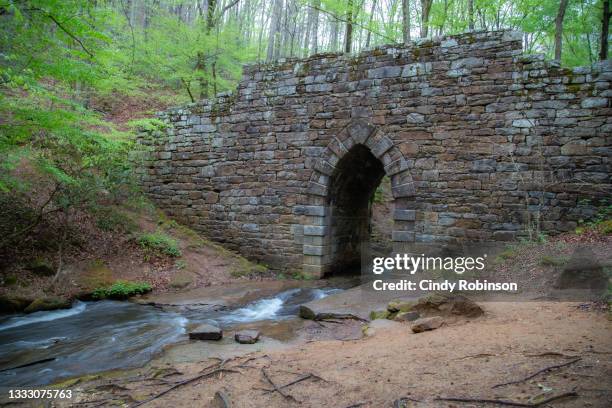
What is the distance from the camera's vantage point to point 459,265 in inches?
283

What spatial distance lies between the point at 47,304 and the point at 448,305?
6.11 meters

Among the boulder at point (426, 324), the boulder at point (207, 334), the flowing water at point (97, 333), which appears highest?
the boulder at point (426, 324)

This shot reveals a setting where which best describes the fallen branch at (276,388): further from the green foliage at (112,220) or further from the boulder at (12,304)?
the green foliage at (112,220)

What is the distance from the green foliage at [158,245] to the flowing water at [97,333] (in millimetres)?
1936

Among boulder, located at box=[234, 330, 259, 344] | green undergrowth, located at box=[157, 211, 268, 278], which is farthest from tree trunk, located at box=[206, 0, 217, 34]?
boulder, located at box=[234, 330, 259, 344]

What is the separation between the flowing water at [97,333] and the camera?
179 inches

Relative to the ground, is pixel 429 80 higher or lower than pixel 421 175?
higher

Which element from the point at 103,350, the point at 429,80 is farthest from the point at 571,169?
the point at 103,350

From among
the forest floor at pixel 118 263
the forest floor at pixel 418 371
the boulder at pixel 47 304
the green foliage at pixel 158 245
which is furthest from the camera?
the green foliage at pixel 158 245

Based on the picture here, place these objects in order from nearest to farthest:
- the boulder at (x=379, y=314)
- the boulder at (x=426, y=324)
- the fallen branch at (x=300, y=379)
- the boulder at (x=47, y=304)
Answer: the fallen branch at (x=300, y=379) → the boulder at (x=426, y=324) → the boulder at (x=379, y=314) → the boulder at (x=47, y=304)

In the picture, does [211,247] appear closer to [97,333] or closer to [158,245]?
[158,245]

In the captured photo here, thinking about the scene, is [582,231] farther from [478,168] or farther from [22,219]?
[22,219]

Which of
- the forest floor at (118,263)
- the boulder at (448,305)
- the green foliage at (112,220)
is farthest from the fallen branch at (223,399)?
the green foliage at (112,220)

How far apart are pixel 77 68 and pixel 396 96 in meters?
5.79
